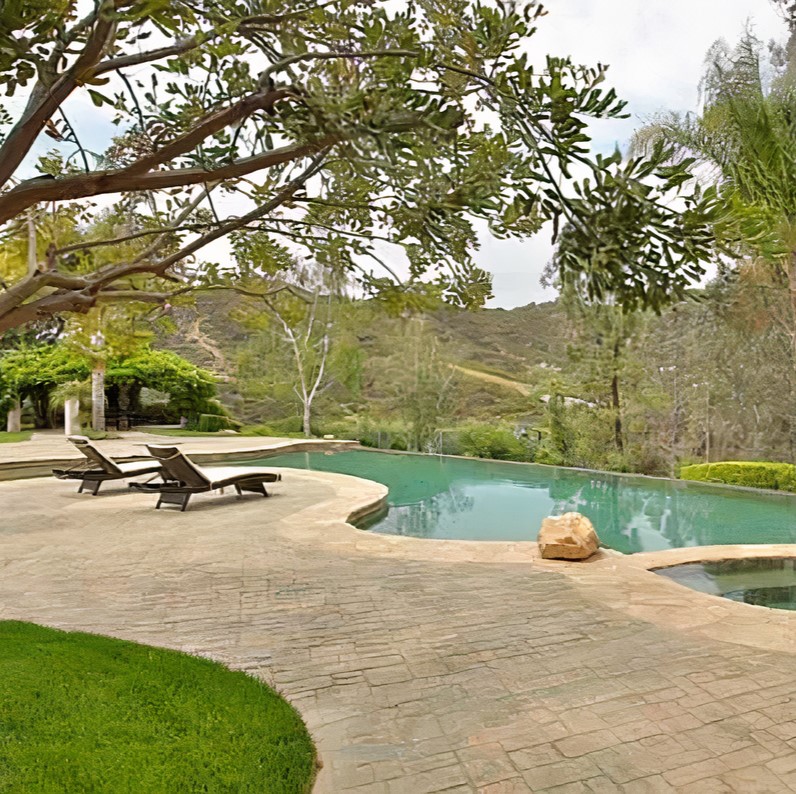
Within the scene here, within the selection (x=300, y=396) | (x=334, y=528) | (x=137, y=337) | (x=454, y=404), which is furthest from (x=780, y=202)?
(x=300, y=396)

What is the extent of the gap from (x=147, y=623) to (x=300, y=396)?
22.0 metres

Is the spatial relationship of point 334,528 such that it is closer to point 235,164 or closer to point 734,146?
point 235,164

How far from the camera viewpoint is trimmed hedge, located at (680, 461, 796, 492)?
12078mm

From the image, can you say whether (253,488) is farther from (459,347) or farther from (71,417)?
(459,347)

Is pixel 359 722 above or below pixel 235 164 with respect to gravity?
below

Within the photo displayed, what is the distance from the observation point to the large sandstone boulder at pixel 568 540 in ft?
17.7


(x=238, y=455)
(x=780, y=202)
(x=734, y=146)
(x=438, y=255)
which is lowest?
(x=238, y=455)

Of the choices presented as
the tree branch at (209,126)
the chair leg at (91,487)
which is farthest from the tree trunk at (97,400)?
the tree branch at (209,126)

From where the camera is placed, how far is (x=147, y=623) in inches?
150

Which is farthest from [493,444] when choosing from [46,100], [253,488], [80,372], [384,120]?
[384,120]

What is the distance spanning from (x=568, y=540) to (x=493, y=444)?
12419mm

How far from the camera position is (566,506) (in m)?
10.5

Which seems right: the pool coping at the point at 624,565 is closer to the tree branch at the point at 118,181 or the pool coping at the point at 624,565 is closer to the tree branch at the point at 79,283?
the tree branch at the point at 79,283

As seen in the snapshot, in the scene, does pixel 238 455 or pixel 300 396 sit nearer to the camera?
pixel 238 455
